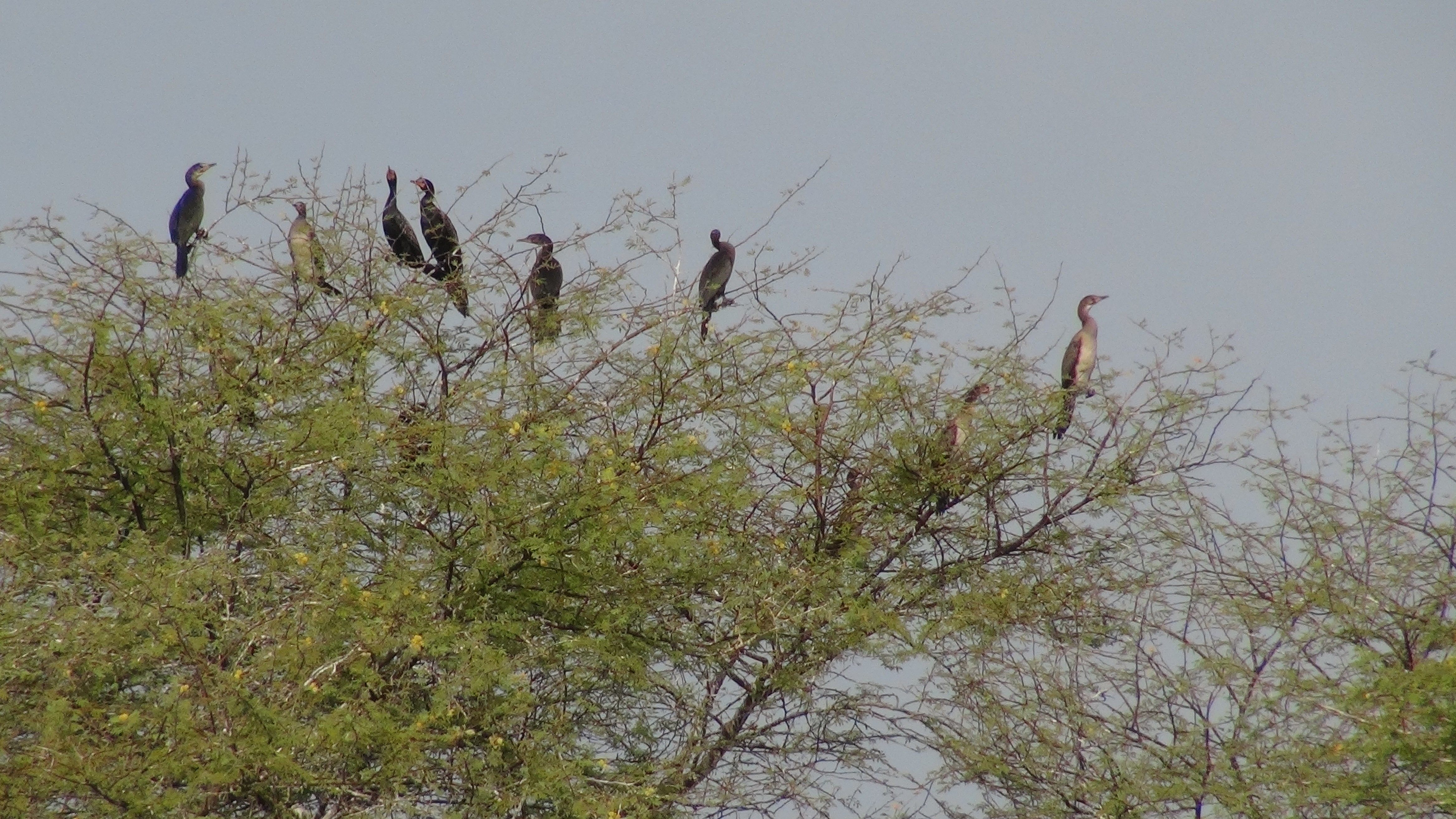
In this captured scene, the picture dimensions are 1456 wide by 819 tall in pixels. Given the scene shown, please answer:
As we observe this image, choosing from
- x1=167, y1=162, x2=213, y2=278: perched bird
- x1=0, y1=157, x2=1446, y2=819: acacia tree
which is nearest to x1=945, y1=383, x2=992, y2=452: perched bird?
x1=0, y1=157, x2=1446, y2=819: acacia tree

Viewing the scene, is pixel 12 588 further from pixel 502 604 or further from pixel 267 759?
pixel 502 604

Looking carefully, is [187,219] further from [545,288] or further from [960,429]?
[960,429]

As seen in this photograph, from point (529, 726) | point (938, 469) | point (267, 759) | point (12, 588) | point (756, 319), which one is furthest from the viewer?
point (756, 319)

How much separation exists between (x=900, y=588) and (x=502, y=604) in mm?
1993

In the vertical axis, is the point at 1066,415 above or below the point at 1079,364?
below

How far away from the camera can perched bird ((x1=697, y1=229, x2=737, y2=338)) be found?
31.5 feet

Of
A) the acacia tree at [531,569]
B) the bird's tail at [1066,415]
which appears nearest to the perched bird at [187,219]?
the acacia tree at [531,569]

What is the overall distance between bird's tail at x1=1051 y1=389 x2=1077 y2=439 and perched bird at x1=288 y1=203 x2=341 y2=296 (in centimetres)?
387

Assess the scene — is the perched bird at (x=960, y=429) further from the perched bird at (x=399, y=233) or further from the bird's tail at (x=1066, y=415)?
the perched bird at (x=399, y=233)

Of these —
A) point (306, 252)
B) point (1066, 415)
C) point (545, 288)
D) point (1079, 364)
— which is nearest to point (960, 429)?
point (1066, 415)

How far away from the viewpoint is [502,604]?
23.2ft

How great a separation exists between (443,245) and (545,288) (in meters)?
0.64

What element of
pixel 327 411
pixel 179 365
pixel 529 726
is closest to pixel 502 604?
pixel 529 726

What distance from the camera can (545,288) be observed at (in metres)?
9.23
